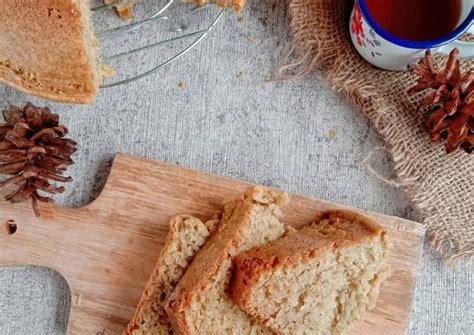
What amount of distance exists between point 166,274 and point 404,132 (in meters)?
0.74

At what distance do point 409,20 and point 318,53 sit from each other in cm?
27

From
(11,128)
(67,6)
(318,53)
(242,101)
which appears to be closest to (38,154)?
(11,128)

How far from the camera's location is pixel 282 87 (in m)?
1.92

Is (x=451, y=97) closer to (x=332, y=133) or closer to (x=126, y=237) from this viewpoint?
(x=332, y=133)

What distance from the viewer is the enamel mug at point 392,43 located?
1648 millimetres

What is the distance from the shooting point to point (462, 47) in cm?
174

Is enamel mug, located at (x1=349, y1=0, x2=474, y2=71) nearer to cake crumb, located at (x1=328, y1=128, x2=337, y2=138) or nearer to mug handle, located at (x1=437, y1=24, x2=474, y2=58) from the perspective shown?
mug handle, located at (x1=437, y1=24, x2=474, y2=58)

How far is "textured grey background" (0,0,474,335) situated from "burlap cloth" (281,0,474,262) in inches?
2.7

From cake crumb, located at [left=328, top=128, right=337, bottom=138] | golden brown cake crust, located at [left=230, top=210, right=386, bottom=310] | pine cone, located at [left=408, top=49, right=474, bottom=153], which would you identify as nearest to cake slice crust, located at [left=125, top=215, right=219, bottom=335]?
golden brown cake crust, located at [left=230, top=210, right=386, bottom=310]

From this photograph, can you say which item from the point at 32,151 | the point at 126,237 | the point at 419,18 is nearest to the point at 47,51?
the point at 32,151

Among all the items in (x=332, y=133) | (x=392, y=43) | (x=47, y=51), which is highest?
(x=47, y=51)

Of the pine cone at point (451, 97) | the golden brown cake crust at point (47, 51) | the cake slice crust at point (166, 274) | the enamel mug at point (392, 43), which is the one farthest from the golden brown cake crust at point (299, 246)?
the golden brown cake crust at point (47, 51)

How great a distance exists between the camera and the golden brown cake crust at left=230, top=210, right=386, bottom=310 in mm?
1618

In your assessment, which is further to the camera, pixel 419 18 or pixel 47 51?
pixel 419 18
